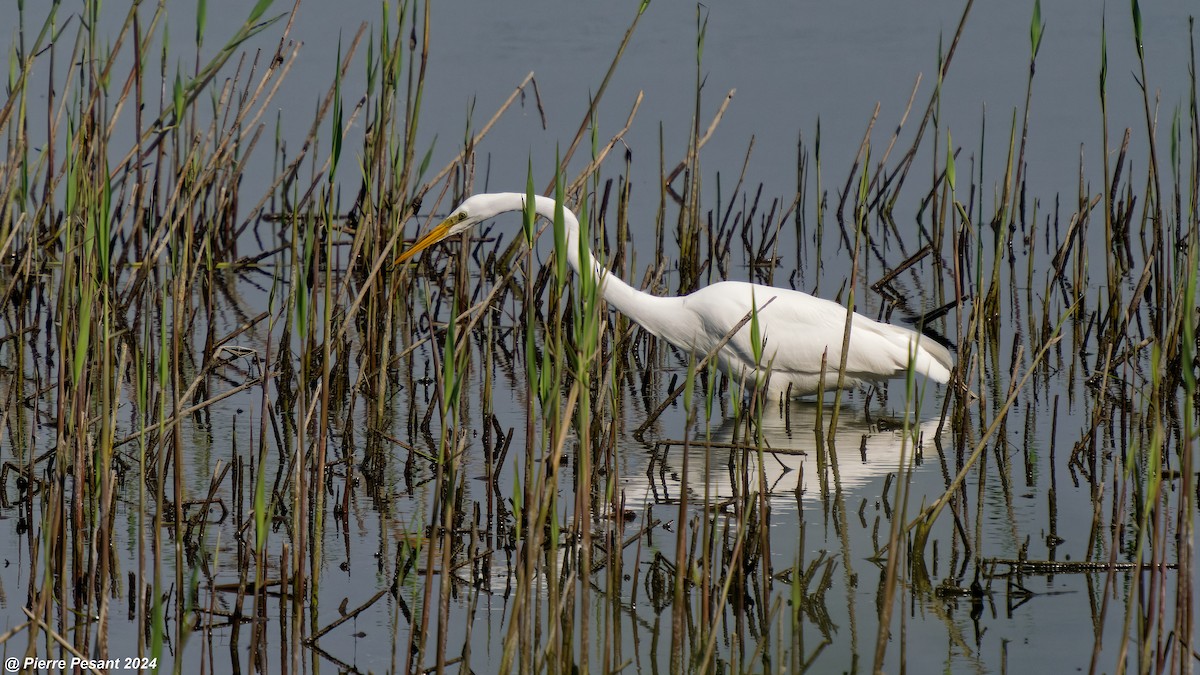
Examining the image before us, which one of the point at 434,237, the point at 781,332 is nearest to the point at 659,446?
the point at 434,237

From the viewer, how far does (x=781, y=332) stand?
511 centimetres

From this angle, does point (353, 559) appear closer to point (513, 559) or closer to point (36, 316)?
point (513, 559)

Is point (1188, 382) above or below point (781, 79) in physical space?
below

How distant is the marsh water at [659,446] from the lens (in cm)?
260

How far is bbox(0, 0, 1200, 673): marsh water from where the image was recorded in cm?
260

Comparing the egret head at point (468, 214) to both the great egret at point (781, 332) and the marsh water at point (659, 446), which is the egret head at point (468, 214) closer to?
the great egret at point (781, 332)

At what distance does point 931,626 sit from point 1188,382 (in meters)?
0.89

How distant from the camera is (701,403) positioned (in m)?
4.99

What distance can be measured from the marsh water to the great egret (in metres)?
0.15

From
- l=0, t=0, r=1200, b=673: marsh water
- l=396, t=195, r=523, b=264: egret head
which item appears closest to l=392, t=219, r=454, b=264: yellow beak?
l=396, t=195, r=523, b=264: egret head

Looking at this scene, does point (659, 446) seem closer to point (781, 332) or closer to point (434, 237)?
point (434, 237)

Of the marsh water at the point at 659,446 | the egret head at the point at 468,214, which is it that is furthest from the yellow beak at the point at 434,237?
the marsh water at the point at 659,446

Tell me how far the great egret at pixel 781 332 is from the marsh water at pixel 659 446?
0.49 ft

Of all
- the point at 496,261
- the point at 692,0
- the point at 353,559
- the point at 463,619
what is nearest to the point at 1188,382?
the point at 463,619
